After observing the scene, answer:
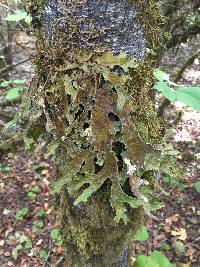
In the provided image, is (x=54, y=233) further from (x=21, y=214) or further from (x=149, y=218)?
(x=149, y=218)

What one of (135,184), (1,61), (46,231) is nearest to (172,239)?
(46,231)

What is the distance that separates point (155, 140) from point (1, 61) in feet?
20.2

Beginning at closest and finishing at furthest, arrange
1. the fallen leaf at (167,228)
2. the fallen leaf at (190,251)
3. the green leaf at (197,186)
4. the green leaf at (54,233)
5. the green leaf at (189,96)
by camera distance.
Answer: the green leaf at (189,96)
the fallen leaf at (190,251)
the green leaf at (54,233)
the fallen leaf at (167,228)
the green leaf at (197,186)

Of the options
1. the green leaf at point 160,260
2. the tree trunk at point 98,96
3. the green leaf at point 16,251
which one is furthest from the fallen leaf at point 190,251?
the tree trunk at point 98,96

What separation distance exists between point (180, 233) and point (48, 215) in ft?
5.56

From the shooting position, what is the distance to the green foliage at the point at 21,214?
462 cm

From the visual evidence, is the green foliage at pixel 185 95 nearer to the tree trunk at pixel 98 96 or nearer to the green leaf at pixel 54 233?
the tree trunk at pixel 98 96

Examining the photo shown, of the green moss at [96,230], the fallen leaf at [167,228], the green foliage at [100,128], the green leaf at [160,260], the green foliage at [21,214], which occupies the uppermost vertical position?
the green foliage at [100,128]

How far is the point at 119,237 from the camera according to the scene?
64.9 inches

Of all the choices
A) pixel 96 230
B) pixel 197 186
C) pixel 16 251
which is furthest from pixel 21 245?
pixel 96 230

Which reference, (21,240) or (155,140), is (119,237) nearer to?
(155,140)

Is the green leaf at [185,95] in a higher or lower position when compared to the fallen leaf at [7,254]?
higher

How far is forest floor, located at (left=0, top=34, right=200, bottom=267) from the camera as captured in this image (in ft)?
13.5

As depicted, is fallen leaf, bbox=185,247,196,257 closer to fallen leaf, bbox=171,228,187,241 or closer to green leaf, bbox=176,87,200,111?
fallen leaf, bbox=171,228,187,241
